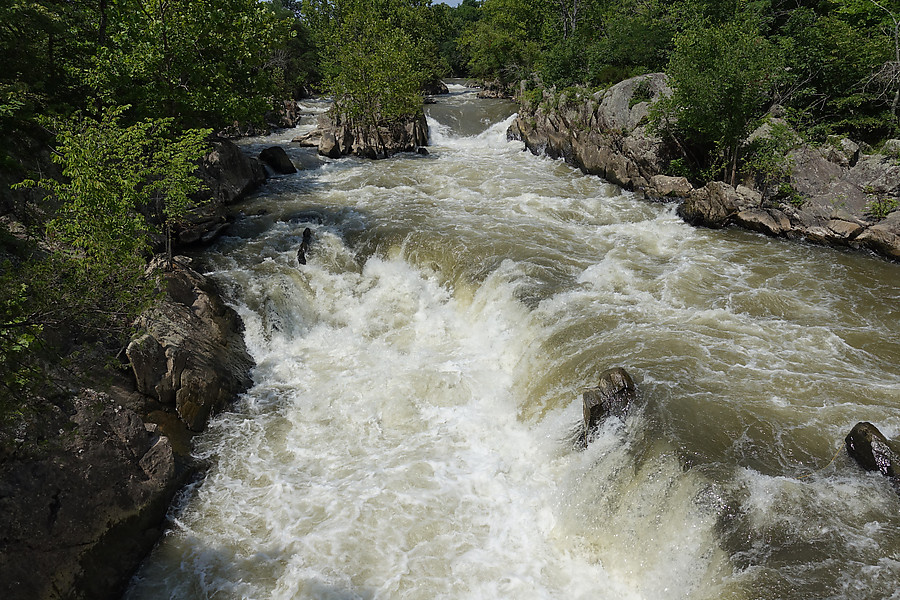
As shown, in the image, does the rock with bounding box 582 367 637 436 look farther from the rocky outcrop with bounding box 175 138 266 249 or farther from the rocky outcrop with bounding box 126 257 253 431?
the rocky outcrop with bounding box 175 138 266 249

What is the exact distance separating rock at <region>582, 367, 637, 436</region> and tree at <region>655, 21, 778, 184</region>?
507 inches

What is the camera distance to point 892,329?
35.9 feet

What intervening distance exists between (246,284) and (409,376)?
532 cm

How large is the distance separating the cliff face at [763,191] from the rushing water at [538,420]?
2.80 ft

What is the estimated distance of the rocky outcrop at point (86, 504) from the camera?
620 cm

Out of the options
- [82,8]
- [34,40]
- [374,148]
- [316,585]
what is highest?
[82,8]

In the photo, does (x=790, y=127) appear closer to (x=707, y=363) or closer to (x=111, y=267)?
(x=707, y=363)

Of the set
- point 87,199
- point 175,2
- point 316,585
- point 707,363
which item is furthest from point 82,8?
point 707,363

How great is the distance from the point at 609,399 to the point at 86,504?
316 inches

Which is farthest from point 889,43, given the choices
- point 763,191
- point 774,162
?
point 763,191

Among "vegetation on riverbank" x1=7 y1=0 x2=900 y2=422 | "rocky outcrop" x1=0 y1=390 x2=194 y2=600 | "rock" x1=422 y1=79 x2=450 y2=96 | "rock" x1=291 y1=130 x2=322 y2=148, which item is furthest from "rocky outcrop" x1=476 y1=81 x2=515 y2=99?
"rocky outcrop" x1=0 y1=390 x2=194 y2=600

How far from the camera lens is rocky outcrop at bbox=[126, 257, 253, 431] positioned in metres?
9.56

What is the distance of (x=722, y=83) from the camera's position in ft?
55.3

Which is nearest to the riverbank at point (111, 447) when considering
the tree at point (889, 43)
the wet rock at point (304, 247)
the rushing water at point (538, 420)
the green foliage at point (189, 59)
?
the rushing water at point (538, 420)
